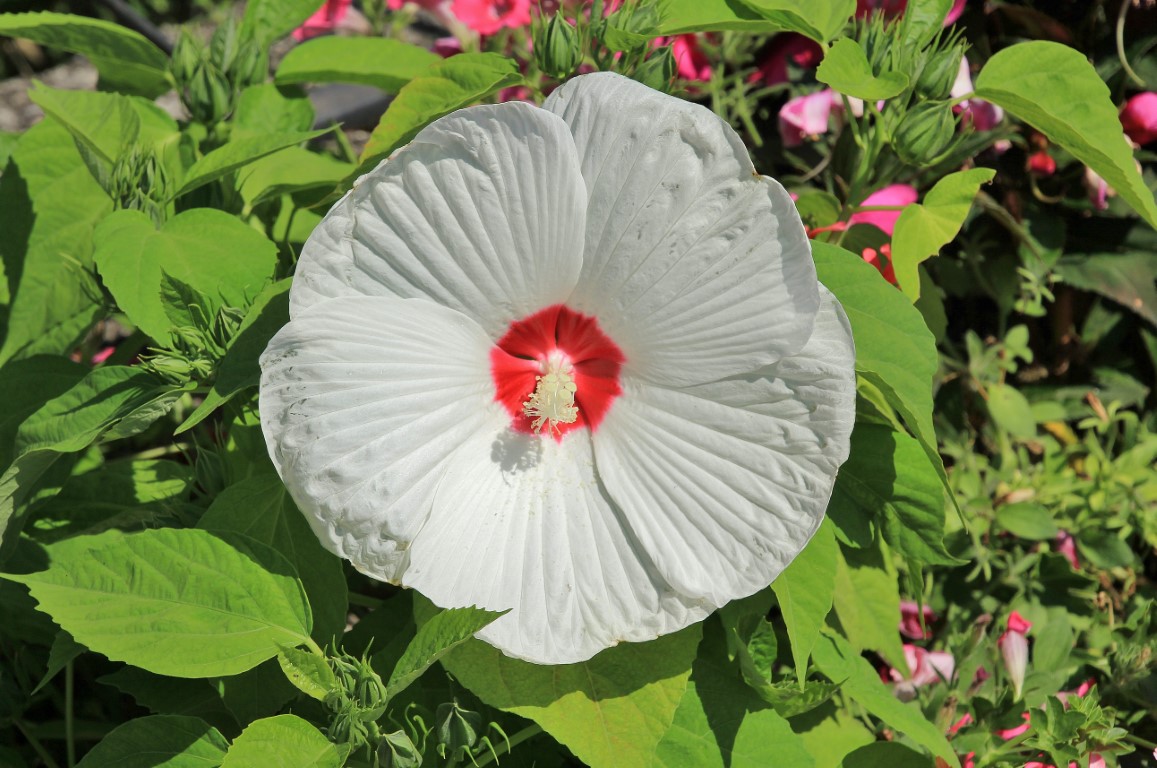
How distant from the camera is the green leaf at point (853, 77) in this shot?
4.22 ft

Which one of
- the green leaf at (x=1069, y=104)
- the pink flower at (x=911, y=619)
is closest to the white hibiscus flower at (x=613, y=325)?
the green leaf at (x=1069, y=104)

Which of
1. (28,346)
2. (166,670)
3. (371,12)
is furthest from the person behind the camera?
(371,12)

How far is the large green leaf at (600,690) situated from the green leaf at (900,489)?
12.4 inches

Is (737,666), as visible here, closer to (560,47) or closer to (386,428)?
(386,428)

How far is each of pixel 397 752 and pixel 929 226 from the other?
2.92 ft

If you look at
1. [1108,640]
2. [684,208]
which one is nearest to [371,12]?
[684,208]

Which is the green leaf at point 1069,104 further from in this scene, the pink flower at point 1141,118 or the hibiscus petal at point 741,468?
the pink flower at point 1141,118

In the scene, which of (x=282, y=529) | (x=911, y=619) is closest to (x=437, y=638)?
(x=282, y=529)

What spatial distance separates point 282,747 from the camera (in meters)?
1.12

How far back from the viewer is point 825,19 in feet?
4.68

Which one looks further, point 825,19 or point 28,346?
point 28,346

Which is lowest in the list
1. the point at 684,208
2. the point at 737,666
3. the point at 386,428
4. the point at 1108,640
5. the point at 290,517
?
the point at 1108,640

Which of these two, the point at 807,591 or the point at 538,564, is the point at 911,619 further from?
the point at 538,564

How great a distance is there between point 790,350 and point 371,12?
7.23 feet
